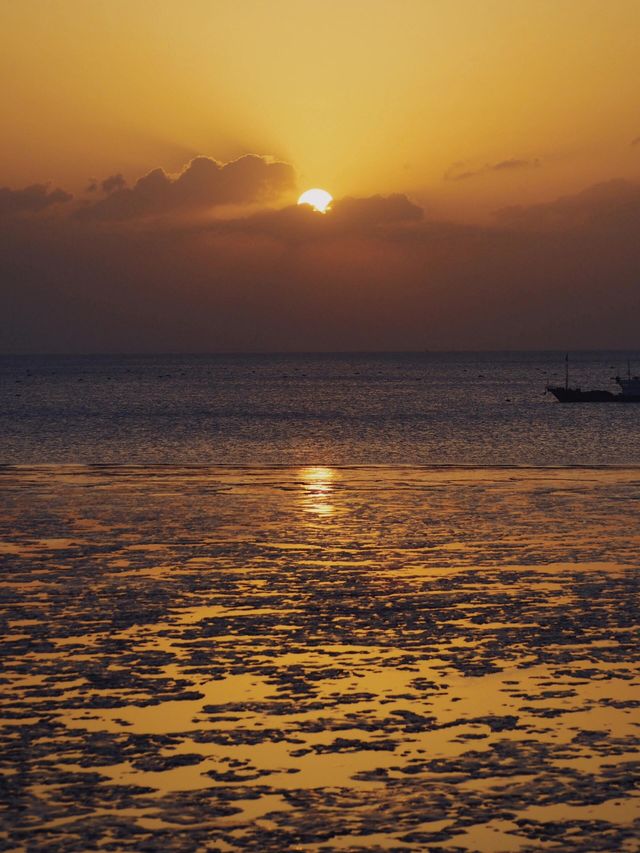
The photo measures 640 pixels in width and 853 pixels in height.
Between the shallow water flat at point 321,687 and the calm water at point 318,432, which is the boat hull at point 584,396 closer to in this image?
the calm water at point 318,432

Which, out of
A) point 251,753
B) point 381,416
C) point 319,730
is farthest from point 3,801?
point 381,416

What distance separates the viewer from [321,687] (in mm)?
14953

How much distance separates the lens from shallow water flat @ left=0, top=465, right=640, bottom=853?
10734 millimetres

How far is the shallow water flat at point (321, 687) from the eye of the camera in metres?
10.7

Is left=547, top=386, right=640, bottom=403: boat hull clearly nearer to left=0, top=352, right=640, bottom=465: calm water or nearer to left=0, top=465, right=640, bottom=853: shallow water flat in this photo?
left=0, top=352, right=640, bottom=465: calm water

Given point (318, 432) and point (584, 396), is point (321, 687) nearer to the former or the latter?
point (318, 432)

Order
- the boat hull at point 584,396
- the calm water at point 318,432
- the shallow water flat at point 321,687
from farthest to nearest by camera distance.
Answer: the boat hull at point 584,396 < the calm water at point 318,432 < the shallow water flat at point 321,687

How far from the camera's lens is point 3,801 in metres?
11.1

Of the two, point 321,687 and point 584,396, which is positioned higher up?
point 321,687

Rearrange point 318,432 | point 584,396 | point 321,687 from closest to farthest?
point 321,687 → point 318,432 → point 584,396

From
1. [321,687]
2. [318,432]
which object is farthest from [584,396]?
[321,687]

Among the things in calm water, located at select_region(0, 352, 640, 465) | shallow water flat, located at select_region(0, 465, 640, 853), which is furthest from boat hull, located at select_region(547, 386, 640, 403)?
shallow water flat, located at select_region(0, 465, 640, 853)

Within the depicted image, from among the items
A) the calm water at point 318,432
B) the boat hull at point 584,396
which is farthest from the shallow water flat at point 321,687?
the boat hull at point 584,396

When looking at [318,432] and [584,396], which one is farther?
[584,396]
